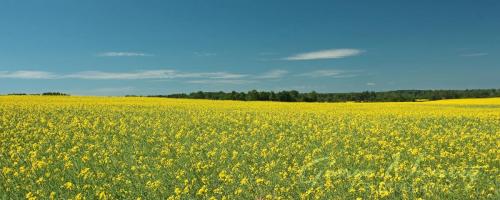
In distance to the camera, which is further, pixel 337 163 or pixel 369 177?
pixel 337 163

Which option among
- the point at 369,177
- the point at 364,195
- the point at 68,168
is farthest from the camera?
the point at 68,168

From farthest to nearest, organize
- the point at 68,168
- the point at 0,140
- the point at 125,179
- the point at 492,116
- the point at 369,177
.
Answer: the point at 492,116 → the point at 0,140 → the point at 68,168 → the point at 125,179 → the point at 369,177

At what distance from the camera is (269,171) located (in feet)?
36.0

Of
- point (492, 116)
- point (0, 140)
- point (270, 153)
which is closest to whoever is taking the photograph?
point (270, 153)

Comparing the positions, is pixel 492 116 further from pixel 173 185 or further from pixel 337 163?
pixel 173 185

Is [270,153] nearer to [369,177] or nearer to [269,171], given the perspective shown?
[269,171]

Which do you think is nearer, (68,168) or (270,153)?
(68,168)

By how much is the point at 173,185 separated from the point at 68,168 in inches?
129

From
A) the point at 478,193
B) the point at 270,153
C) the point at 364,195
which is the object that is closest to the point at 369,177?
the point at 364,195

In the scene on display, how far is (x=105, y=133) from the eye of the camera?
1931cm

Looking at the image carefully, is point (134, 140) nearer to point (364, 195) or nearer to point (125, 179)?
point (125, 179)

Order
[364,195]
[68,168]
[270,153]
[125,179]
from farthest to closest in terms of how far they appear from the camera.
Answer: [270,153], [68,168], [125,179], [364,195]

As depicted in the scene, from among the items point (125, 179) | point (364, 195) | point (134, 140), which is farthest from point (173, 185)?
point (134, 140)

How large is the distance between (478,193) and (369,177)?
204 cm
